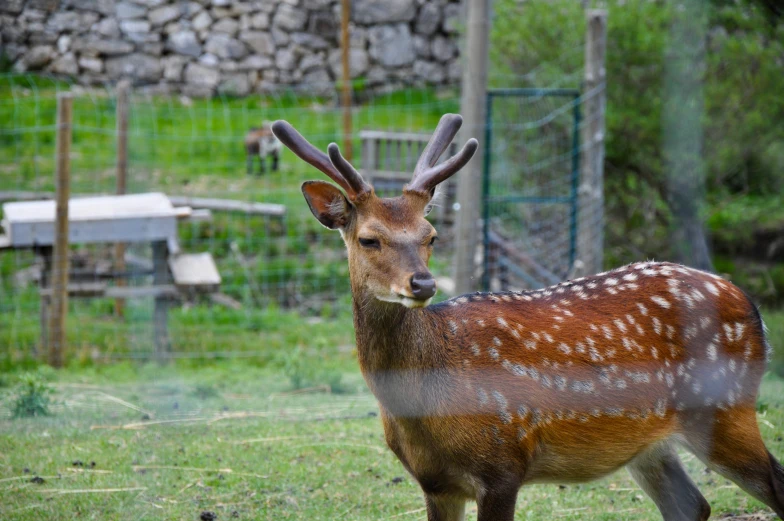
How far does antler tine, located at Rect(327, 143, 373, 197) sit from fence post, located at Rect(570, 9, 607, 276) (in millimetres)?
5379

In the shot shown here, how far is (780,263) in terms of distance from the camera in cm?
1097

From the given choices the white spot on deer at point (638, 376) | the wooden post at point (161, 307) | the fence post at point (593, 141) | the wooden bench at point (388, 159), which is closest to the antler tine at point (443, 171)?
the white spot on deer at point (638, 376)

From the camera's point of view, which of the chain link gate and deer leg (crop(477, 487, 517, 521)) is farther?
the chain link gate

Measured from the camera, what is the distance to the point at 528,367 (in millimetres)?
3682

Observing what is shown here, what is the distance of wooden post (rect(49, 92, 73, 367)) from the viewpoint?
25.1ft

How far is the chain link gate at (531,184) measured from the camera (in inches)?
359

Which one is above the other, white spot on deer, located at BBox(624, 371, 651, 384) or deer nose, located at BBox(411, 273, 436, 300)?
deer nose, located at BBox(411, 273, 436, 300)

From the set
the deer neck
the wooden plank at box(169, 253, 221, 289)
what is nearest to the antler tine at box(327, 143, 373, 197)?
the deer neck

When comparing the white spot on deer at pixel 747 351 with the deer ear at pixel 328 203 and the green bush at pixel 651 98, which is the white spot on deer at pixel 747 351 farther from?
the green bush at pixel 651 98

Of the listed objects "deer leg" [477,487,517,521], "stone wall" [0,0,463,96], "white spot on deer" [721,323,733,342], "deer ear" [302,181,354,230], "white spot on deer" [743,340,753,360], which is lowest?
"deer leg" [477,487,517,521]

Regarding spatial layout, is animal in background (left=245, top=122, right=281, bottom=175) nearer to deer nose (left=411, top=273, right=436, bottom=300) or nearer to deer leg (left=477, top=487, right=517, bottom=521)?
deer nose (left=411, top=273, right=436, bottom=300)

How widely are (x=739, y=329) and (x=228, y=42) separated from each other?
36.6ft

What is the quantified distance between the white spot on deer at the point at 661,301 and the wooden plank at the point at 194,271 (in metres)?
4.67

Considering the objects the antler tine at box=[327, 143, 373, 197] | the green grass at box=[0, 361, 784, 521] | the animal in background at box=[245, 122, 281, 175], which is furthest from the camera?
the animal in background at box=[245, 122, 281, 175]
